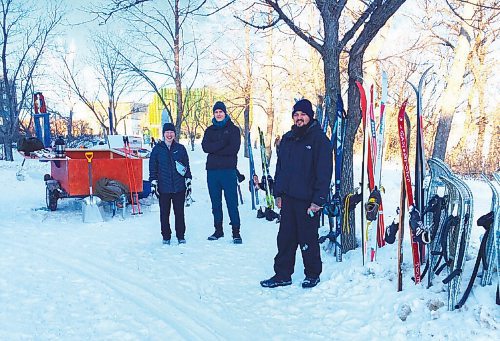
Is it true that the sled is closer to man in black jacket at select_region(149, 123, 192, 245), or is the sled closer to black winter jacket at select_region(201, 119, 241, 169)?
man in black jacket at select_region(149, 123, 192, 245)

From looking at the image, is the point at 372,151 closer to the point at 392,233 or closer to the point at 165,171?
the point at 392,233

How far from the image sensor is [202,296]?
11.7ft

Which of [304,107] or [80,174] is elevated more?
[304,107]

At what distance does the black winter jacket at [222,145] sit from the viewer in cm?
515

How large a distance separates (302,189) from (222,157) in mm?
1839

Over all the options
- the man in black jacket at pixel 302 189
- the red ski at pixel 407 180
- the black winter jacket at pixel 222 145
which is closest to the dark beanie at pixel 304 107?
the man in black jacket at pixel 302 189

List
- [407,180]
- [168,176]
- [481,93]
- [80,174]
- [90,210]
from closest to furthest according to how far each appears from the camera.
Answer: [407,180], [168,176], [90,210], [80,174], [481,93]

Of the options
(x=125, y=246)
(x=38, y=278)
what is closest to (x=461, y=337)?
(x=38, y=278)

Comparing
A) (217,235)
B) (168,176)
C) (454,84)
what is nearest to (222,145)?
(168,176)

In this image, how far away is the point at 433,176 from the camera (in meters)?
3.51

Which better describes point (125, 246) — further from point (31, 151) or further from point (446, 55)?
point (446, 55)

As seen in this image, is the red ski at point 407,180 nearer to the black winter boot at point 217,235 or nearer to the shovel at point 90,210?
the black winter boot at point 217,235

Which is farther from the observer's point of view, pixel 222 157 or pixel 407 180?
pixel 222 157

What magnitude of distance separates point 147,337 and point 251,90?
16259 millimetres
